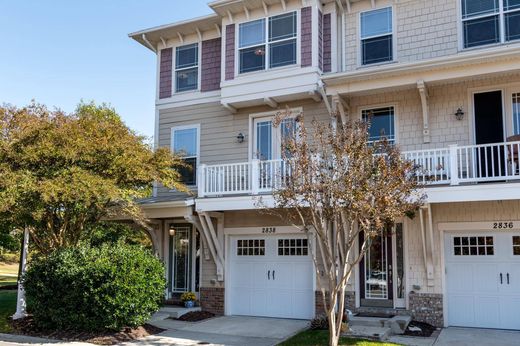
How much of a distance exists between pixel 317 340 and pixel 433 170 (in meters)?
4.47

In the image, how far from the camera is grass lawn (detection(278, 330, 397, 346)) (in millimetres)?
9930

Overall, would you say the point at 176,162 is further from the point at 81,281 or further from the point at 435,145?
the point at 435,145

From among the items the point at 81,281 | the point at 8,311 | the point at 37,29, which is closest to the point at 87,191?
the point at 81,281

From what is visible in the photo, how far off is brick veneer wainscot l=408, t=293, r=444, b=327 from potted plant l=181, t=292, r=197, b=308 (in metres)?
6.01

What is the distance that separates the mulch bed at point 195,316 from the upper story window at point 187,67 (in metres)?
6.74

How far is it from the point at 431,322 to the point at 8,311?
1095 centimetres

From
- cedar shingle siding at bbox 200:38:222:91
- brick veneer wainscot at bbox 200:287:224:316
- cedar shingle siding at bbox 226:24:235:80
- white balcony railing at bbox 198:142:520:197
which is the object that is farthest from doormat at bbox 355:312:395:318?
cedar shingle siding at bbox 200:38:222:91

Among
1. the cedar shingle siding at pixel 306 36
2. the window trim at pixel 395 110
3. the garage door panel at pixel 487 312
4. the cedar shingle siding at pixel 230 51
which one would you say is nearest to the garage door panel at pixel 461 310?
the garage door panel at pixel 487 312

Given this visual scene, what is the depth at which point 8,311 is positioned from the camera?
1390cm

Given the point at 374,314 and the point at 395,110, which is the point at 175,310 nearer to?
the point at 374,314

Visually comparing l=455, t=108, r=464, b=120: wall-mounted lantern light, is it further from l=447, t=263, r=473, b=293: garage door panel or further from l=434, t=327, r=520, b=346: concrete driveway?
l=434, t=327, r=520, b=346: concrete driveway

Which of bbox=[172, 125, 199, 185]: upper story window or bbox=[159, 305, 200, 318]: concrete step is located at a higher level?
bbox=[172, 125, 199, 185]: upper story window

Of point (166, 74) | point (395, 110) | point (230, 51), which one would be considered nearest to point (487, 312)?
point (395, 110)

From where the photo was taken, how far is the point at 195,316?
13773mm
